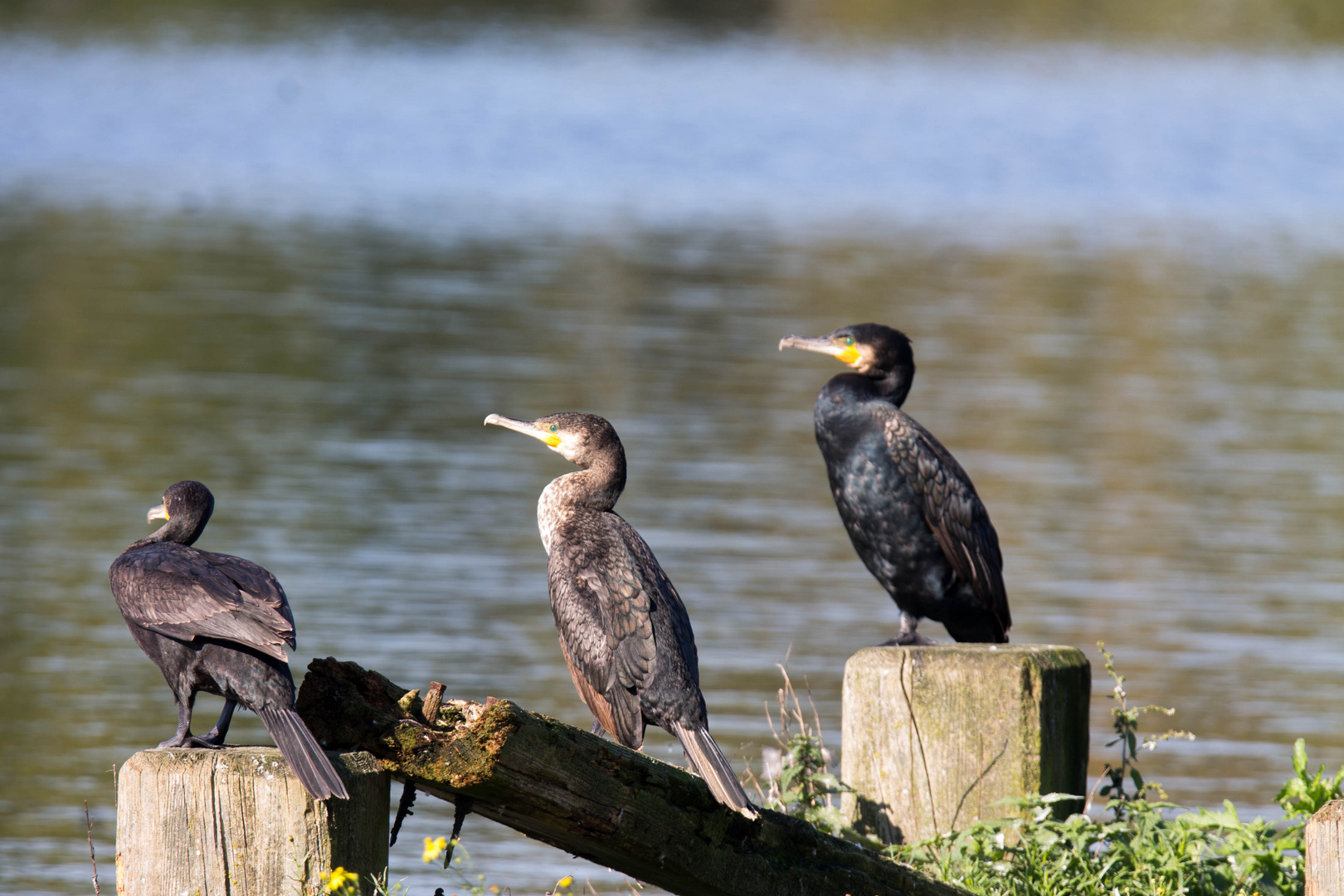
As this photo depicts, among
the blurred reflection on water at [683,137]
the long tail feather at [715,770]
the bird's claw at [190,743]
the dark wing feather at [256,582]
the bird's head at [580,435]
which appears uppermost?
the blurred reflection on water at [683,137]

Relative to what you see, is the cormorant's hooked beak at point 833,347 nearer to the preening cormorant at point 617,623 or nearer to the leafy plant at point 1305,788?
the preening cormorant at point 617,623

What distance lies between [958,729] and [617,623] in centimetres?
97

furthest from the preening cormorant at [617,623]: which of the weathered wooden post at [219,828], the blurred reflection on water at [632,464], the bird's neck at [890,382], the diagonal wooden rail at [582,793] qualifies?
the blurred reflection on water at [632,464]

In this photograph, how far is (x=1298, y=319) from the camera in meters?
21.9

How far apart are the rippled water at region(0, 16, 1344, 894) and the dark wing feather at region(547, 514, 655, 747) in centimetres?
244

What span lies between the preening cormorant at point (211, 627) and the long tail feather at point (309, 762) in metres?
0.01

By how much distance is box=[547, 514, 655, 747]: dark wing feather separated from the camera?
4.44 m

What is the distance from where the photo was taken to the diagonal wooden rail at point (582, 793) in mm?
3529

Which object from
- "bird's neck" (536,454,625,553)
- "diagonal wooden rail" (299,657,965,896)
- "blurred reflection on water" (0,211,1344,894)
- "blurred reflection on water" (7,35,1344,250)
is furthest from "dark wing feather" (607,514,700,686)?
"blurred reflection on water" (7,35,1344,250)

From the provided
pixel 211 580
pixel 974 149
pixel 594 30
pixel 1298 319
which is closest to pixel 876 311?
pixel 1298 319

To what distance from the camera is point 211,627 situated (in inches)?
144

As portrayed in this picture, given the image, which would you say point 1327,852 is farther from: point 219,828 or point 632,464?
point 632,464

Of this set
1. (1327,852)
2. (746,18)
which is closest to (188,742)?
(1327,852)

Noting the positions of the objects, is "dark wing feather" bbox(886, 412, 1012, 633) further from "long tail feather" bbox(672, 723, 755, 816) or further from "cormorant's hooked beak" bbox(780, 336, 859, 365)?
"long tail feather" bbox(672, 723, 755, 816)
